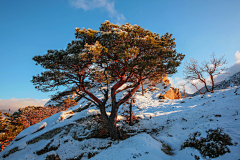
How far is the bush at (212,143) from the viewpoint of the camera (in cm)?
518

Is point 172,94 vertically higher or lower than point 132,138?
higher

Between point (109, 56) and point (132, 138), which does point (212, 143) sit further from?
point (109, 56)

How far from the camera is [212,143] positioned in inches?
227

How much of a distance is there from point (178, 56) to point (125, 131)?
10.0 meters

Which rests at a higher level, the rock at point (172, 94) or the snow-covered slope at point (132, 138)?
the rock at point (172, 94)

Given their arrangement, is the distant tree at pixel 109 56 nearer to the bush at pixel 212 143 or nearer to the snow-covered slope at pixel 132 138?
the snow-covered slope at pixel 132 138

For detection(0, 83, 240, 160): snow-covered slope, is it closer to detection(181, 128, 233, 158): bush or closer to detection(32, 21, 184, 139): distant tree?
detection(181, 128, 233, 158): bush

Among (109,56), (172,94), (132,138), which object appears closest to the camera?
(132,138)

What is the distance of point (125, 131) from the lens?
12.1 metres

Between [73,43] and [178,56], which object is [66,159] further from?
[178,56]

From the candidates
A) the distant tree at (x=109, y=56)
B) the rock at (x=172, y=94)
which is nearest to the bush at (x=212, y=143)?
the distant tree at (x=109, y=56)

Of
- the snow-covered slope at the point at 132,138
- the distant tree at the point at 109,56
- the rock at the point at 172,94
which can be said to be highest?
the distant tree at the point at 109,56

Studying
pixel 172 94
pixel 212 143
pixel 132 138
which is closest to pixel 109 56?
pixel 132 138

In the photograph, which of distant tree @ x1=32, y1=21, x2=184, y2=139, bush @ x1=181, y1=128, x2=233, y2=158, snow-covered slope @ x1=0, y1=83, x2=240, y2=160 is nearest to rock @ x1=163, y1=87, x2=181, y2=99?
snow-covered slope @ x1=0, y1=83, x2=240, y2=160
